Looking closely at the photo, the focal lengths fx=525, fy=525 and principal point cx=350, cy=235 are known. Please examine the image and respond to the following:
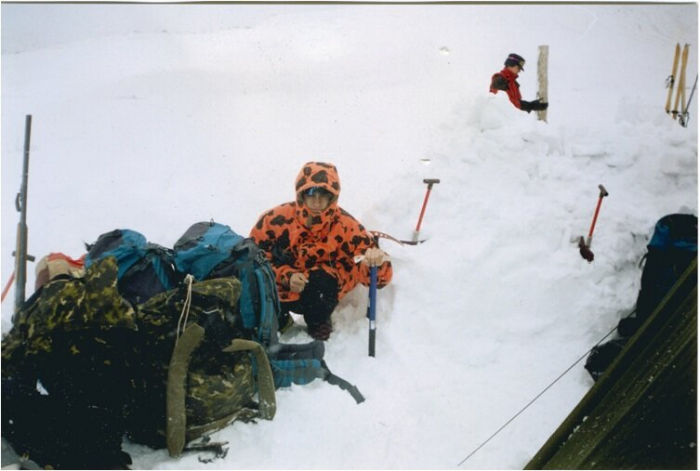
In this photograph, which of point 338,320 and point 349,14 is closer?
point 349,14

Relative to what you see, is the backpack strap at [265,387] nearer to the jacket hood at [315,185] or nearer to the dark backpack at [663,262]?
the jacket hood at [315,185]

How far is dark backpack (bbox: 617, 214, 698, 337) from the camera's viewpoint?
11.4 ft

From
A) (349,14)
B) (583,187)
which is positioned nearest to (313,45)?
(349,14)

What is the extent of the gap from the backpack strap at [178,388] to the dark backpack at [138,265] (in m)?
0.45

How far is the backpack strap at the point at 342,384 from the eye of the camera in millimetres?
3238

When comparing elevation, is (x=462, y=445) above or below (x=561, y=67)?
below

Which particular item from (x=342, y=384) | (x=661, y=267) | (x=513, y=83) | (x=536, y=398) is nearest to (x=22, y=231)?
(x=342, y=384)

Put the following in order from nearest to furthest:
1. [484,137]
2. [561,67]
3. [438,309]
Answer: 1. [438,309]
2. [484,137]
3. [561,67]

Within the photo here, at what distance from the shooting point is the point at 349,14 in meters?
3.37

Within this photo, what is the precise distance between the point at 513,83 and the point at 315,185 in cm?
325

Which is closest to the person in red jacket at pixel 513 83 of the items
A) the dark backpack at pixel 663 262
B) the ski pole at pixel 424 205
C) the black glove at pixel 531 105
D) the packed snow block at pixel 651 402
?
the black glove at pixel 531 105

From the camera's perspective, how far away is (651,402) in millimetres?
2250

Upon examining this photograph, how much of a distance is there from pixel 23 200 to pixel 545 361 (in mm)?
3535

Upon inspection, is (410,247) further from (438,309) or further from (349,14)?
(349,14)
